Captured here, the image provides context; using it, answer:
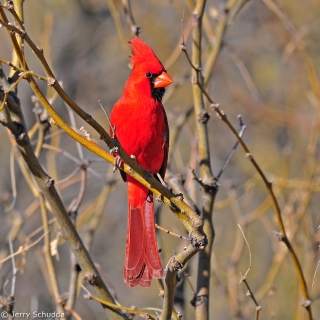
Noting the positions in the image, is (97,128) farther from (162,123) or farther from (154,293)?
(154,293)

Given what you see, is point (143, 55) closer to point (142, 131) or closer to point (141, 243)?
point (142, 131)

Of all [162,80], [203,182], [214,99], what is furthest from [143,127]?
[214,99]

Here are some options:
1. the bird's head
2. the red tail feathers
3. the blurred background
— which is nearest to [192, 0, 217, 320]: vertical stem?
the red tail feathers

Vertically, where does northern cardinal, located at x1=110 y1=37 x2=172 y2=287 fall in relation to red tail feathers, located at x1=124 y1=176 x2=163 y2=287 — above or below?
above

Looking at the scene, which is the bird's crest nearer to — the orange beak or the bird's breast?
the orange beak

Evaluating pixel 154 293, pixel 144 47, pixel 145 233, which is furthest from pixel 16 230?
pixel 154 293

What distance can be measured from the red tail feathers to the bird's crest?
1.77 ft

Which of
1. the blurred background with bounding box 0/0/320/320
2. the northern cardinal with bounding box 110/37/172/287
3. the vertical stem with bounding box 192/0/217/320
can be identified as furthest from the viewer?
the blurred background with bounding box 0/0/320/320

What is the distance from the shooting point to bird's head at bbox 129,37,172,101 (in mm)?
2553

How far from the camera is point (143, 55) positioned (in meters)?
2.56

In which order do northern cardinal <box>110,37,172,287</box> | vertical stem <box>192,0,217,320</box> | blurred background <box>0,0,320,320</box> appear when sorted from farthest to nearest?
blurred background <box>0,0,320,320</box> → northern cardinal <box>110,37,172,287</box> → vertical stem <box>192,0,217,320</box>

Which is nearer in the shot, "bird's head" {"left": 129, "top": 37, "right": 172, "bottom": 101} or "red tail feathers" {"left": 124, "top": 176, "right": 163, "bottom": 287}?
"red tail feathers" {"left": 124, "top": 176, "right": 163, "bottom": 287}

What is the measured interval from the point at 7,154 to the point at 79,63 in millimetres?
1374

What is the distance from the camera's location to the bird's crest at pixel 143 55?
8.23 ft
